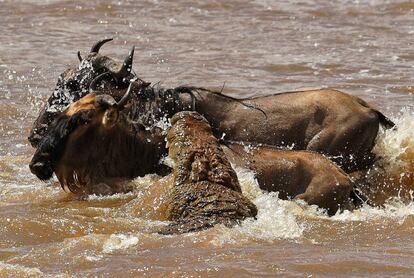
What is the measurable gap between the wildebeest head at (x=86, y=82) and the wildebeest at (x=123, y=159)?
0.59 m

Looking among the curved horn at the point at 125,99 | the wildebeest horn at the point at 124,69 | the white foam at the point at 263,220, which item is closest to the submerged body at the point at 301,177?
the white foam at the point at 263,220

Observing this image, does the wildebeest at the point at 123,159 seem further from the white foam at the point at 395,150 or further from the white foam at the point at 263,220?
the white foam at the point at 395,150

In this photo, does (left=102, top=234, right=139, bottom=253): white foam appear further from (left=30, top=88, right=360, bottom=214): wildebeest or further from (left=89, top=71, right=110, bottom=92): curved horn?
(left=89, top=71, right=110, bottom=92): curved horn

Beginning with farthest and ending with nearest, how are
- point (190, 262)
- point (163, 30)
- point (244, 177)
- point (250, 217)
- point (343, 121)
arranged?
point (163, 30), point (343, 121), point (244, 177), point (250, 217), point (190, 262)

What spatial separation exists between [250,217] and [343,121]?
240 cm

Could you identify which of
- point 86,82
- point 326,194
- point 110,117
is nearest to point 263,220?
point 326,194

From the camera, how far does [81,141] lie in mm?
9008

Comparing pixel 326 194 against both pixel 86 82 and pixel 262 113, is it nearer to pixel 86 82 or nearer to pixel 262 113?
pixel 262 113

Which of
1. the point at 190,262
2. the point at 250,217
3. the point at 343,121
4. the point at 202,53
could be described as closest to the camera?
the point at 190,262

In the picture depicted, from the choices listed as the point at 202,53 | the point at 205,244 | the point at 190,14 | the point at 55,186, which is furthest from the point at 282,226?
the point at 190,14

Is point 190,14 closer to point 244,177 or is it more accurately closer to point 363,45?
point 363,45

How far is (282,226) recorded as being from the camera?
313 inches

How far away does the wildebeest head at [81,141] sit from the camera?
892cm

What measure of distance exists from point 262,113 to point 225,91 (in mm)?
4173
